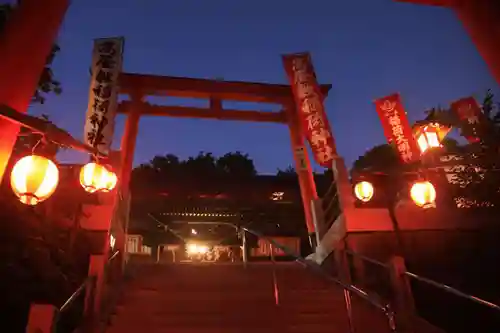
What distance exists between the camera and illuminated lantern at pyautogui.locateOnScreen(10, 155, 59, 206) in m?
5.64

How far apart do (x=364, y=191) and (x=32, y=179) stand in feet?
26.1

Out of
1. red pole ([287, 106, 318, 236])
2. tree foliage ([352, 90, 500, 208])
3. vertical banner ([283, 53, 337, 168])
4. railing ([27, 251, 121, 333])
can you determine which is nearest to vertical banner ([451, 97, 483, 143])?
tree foliage ([352, 90, 500, 208])

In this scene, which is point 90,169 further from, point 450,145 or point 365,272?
point 450,145

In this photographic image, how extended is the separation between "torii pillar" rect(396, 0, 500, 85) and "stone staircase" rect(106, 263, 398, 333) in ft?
15.8

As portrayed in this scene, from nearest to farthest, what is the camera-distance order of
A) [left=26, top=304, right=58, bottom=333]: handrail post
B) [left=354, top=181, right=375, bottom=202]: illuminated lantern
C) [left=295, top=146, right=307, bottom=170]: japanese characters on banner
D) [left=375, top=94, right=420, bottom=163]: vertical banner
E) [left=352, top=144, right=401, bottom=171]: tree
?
[left=26, top=304, right=58, bottom=333]: handrail post < [left=354, top=181, right=375, bottom=202]: illuminated lantern < [left=375, top=94, right=420, bottom=163]: vertical banner < [left=295, top=146, right=307, bottom=170]: japanese characters on banner < [left=352, top=144, right=401, bottom=171]: tree

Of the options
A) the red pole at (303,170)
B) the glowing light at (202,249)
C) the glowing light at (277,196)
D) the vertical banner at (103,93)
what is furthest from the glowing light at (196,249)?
the vertical banner at (103,93)

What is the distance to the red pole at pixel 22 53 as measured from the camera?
17.5 ft

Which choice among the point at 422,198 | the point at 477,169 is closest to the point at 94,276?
the point at 422,198

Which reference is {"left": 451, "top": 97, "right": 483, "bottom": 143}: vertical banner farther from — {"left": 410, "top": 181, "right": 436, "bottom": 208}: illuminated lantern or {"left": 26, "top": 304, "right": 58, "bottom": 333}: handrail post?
{"left": 26, "top": 304, "right": 58, "bottom": 333}: handrail post

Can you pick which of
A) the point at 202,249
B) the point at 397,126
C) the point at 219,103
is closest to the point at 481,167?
the point at 397,126

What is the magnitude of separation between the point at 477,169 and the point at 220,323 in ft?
27.5

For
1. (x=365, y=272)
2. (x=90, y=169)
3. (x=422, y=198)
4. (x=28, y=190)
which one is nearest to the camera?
(x=28, y=190)

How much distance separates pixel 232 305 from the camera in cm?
778

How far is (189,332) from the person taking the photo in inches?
264
